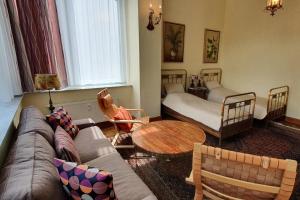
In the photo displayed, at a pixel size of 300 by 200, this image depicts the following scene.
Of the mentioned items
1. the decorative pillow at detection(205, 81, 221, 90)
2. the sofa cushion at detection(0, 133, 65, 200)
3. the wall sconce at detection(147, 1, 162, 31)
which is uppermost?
the wall sconce at detection(147, 1, 162, 31)

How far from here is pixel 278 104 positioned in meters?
3.71

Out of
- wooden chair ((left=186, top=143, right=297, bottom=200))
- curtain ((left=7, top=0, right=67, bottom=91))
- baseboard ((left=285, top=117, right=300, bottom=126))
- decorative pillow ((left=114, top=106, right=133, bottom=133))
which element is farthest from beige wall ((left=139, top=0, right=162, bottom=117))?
baseboard ((left=285, top=117, right=300, bottom=126))

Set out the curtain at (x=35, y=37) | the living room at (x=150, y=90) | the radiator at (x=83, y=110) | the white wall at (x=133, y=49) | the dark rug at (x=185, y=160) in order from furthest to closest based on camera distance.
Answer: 1. the white wall at (x=133, y=49)
2. the radiator at (x=83, y=110)
3. the curtain at (x=35, y=37)
4. the dark rug at (x=185, y=160)
5. the living room at (x=150, y=90)

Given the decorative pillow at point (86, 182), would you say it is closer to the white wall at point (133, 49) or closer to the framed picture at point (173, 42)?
the white wall at point (133, 49)

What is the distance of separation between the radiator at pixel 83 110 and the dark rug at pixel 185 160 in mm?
790

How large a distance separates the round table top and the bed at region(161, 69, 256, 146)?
697 mm

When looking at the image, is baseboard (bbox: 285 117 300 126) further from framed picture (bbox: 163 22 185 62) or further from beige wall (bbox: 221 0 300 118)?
framed picture (bbox: 163 22 185 62)

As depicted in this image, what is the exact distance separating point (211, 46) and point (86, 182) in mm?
4772

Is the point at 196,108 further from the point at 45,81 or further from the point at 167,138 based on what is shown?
the point at 45,81

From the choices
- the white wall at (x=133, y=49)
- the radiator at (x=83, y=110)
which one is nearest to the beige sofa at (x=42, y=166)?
the radiator at (x=83, y=110)

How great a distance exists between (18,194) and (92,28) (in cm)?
307

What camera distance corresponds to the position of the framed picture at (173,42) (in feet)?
13.1

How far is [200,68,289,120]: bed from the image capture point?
338 centimetres

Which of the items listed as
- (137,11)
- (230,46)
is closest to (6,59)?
(137,11)
